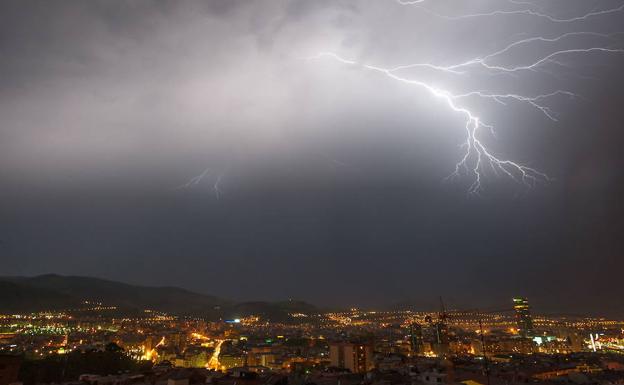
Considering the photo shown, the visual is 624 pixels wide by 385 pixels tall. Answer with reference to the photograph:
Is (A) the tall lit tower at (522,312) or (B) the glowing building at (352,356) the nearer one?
(B) the glowing building at (352,356)

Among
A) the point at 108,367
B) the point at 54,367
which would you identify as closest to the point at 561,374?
the point at 108,367

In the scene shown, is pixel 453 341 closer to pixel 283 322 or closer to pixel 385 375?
pixel 385 375

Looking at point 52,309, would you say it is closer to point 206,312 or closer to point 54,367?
point 206,312

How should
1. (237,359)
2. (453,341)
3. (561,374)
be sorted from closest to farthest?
(561,374) < (237,359) < (453,341)

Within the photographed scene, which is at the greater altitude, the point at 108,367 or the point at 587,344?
the point at 108,367

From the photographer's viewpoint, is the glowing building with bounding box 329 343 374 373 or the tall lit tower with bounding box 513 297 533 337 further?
the tall lit tower with bounding box 513 297 533 337

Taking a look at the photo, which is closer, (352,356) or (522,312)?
(352,356)

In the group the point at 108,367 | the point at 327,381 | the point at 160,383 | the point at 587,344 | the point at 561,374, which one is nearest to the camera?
the point at 160,383

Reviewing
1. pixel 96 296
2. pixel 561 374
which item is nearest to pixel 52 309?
pixel 96 296

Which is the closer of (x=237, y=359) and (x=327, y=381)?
(x=327, y=381)
